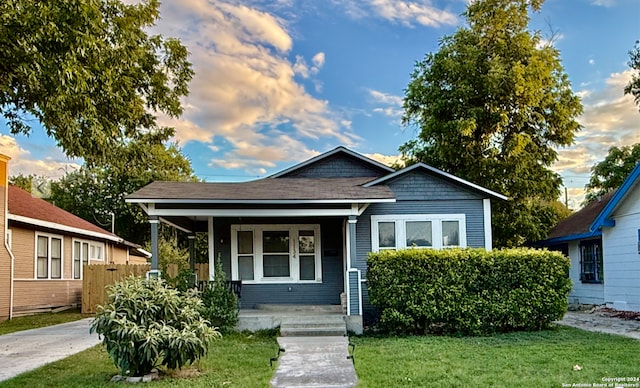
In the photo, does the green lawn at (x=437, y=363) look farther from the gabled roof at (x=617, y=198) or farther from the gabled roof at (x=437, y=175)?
the gabled roof at (x=617, y=198)

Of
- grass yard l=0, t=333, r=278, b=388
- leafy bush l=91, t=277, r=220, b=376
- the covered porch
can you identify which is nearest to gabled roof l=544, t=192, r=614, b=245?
the covered porch

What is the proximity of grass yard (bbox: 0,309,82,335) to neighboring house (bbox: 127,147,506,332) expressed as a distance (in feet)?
15.0

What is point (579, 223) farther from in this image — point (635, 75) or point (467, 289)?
point (467, 289)

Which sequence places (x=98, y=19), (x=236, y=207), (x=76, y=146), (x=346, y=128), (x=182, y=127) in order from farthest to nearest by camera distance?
(x=182, y=127) < (x=346, y=128) < (x=236, y=207) < (x=76, y=146) < (x=98, y=19)

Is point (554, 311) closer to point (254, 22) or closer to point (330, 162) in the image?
point (330, 162)

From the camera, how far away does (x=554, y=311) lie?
1088 centimetres

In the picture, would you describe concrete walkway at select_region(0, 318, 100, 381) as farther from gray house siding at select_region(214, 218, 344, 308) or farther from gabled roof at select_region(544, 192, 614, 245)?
gabled roof at select_region(544, 192, 614, 245)

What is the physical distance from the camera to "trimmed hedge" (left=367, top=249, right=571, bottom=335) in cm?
1068

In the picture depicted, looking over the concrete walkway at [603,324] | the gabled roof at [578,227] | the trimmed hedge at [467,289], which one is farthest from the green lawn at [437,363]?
the gabled roof at [578,227]

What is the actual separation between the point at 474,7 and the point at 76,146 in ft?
53.7

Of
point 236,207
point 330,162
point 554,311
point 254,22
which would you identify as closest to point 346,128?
point 330,162

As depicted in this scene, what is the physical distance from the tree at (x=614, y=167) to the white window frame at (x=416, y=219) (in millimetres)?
15303

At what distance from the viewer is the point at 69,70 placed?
27.7 feet

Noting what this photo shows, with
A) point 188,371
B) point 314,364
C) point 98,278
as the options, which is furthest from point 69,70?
point 98,278
